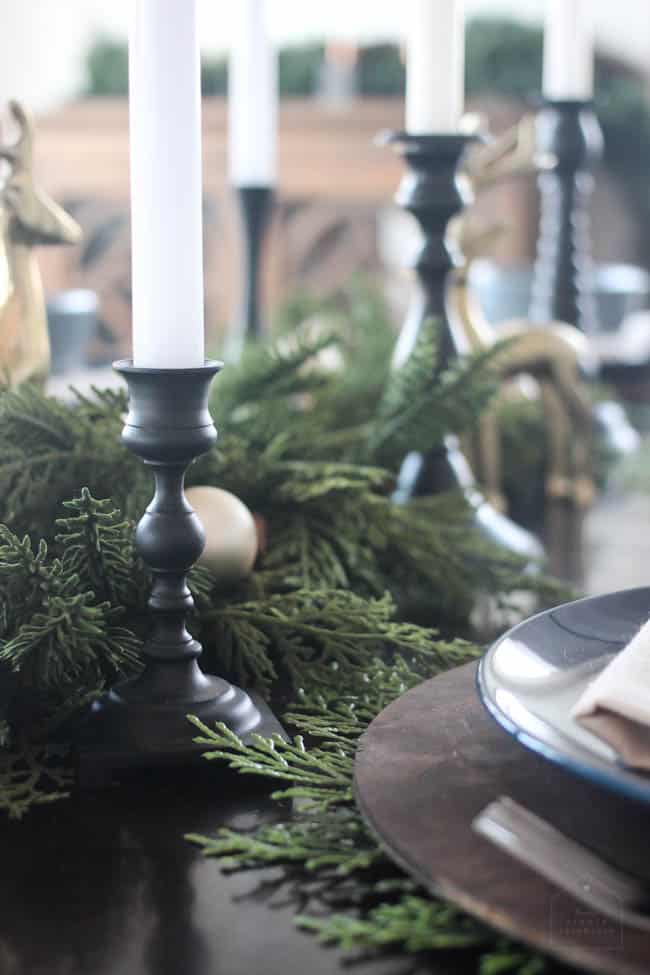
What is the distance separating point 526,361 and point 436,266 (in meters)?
0.18

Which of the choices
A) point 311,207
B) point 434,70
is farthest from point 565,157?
point 311,207

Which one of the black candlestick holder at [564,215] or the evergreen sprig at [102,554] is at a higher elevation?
the black candlestick holder at [564,215]

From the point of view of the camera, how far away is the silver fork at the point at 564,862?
0.36 m

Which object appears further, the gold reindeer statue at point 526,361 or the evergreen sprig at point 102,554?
the gold reindeer statue at point 526,361

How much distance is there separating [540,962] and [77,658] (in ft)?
0.72

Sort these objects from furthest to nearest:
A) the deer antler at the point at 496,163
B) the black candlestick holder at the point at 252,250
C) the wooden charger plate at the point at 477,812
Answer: the black candlestick holder at the point at 252,250, the deer antler at the point at 496,163, the wooden charger plate at the point at 477,812

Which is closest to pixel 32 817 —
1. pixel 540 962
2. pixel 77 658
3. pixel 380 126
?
pixel 77 658

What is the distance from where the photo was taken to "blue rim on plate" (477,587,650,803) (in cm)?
38

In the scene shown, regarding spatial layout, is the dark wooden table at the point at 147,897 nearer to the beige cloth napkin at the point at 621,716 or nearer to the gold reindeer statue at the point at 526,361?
the beige cloth napkin at the point at 621,716

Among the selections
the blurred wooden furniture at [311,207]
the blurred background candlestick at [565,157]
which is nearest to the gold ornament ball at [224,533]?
the blurred background candlestick at [565,157]

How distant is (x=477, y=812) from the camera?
407 mm

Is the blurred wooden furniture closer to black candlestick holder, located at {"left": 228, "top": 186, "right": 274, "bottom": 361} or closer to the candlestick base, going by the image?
black candlestick holder, located at {"left": 228, "top": 186, "right": 274, "bottom": 361}

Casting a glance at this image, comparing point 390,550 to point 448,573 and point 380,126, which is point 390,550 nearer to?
point 448,573

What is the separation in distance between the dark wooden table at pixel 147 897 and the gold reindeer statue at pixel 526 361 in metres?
0.46
